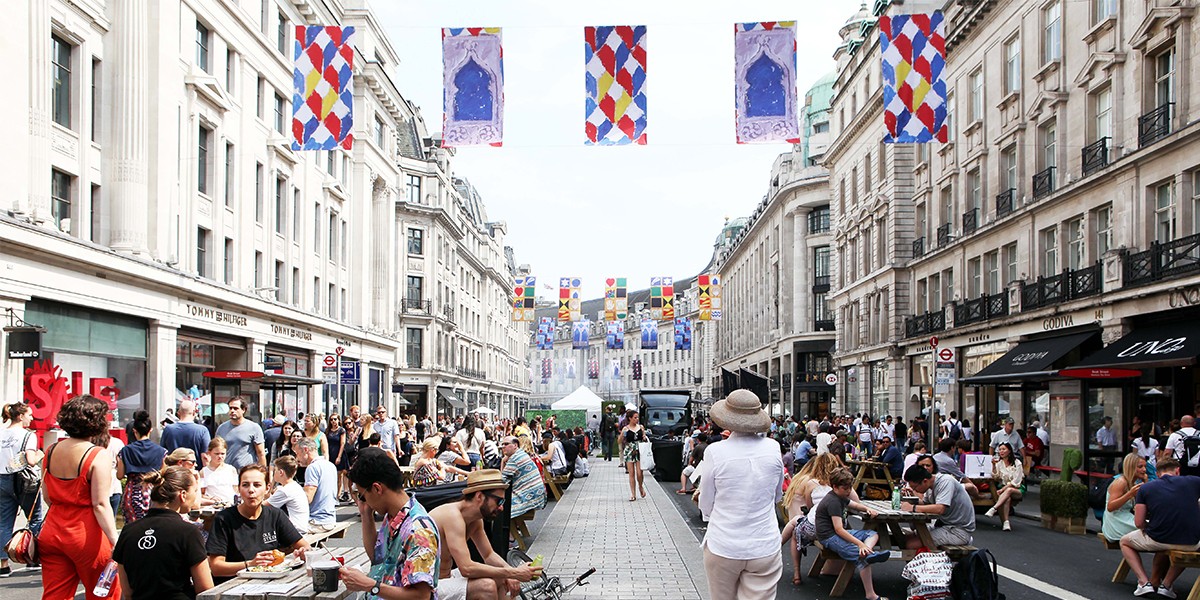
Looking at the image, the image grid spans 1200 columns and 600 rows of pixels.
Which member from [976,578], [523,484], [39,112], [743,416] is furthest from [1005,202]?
[743,416]

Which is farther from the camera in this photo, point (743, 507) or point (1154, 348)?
point (1154, 348)

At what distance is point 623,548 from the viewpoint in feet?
43.2

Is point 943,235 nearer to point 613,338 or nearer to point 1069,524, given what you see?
point 1069,524

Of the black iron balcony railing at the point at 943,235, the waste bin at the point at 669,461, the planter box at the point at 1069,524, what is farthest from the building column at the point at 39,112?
the black iron balcony railing at the point at 943,235

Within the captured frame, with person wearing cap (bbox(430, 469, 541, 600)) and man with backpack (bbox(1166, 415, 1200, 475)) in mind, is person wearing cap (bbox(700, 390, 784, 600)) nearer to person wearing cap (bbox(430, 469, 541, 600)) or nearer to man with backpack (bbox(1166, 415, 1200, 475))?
person wearing cap (bbox(430, 469, 541, 600))

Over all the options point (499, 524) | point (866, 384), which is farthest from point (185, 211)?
point (866, 384)

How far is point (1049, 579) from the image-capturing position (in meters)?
11.0

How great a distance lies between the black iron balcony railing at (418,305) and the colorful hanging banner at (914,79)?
157 ft

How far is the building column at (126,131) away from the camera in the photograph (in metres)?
22.8

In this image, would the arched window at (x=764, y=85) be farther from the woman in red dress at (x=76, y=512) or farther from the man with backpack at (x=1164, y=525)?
the woman in red dress at (x=76, y=512)

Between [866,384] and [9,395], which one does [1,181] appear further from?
[866,384]

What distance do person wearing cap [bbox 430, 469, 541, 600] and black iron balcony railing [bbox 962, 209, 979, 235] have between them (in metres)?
30.2

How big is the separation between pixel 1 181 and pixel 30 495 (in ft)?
30.1

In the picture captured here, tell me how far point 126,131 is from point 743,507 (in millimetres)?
20250
